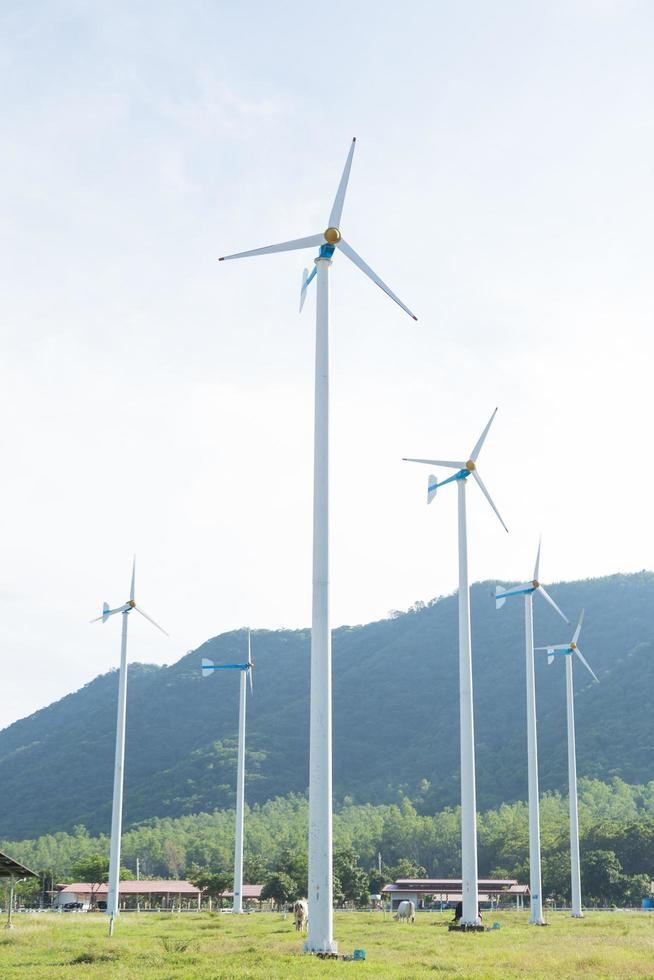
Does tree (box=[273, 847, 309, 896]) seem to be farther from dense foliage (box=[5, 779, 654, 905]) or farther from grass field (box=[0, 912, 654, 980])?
grass field (box=[0, 912, 654, 980])

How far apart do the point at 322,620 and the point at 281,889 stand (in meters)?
72.7

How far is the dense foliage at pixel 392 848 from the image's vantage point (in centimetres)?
11294

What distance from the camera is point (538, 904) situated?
6425cm

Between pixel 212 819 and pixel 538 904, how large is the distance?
459 ft

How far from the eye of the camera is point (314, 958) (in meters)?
32.9

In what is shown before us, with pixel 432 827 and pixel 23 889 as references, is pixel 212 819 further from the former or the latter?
pixel 23 889

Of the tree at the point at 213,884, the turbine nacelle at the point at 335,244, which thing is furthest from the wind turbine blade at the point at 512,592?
the tree at the point at 213,884

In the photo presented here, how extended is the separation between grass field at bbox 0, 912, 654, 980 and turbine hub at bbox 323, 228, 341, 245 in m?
23.4

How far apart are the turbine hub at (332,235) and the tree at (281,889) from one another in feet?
250

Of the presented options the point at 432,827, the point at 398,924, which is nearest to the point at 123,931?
the point at 398,924

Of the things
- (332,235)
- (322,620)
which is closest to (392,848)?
(322,620)

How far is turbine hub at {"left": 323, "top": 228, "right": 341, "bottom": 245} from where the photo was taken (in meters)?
38.1

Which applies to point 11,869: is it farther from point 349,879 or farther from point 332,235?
point 349,879

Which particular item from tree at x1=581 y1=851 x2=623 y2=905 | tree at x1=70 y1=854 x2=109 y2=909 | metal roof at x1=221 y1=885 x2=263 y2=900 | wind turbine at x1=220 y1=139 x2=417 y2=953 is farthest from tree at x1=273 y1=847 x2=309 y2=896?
wind turbine at x1=220 y1=139 x2=417 y2=953
